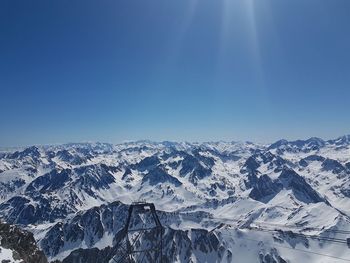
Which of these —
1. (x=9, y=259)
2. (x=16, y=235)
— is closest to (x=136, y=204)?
(x=9, y=259)

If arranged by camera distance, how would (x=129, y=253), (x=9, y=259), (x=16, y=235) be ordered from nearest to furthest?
(x=129, y=253) → (x=9, y=259) → (x=16, y=235)

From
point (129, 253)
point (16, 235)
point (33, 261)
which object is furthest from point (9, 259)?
point (129, 253)

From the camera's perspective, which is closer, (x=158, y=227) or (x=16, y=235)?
(x=158, y=227)

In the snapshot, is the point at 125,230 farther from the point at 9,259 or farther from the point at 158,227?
the point at 9,259

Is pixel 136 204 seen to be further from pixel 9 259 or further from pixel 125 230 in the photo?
pixel 9 259

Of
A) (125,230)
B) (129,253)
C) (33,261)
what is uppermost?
(125,230)

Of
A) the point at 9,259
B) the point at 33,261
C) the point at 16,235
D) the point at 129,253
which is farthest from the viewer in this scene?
the point at 16,235

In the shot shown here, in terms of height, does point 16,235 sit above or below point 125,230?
below
